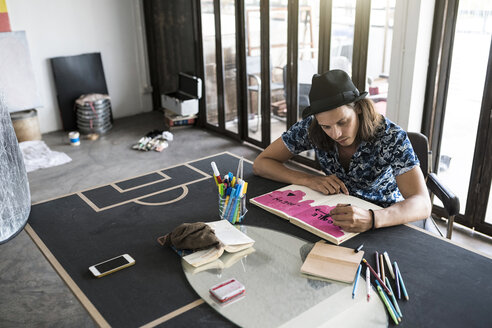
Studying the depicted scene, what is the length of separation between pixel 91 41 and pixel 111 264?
4.79 metres

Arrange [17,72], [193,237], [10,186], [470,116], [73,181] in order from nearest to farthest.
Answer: [193,237], [10,186], [470,116], [73,181], [17,72]

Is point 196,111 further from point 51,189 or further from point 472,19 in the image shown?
point 472,19

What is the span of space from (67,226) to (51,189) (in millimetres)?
2452

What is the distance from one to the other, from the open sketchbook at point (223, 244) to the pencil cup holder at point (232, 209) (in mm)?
47

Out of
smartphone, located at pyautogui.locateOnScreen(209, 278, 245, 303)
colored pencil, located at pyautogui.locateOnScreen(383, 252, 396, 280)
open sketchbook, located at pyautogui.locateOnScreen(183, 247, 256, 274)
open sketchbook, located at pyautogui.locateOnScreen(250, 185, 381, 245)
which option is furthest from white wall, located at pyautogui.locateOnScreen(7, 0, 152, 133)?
colored pencil, located at pyautogui.locateOnScreen(383, 252, 396, 280)

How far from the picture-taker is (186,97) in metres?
5.43

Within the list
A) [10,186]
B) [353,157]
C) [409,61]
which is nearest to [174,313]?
[353,157]

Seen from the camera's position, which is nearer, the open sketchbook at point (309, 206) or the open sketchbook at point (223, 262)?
the open sketchbook at point (223, 262)

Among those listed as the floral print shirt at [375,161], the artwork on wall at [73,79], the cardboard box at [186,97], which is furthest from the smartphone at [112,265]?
the artwork on wall at [73,79]

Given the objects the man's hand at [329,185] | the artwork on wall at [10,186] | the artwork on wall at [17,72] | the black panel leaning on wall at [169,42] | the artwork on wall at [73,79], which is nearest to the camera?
the man's hand at [329,185]

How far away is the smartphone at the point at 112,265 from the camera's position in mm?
1412

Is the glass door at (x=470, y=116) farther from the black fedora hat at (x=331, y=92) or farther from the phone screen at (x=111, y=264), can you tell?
the phone screen at (x=111, y=264)

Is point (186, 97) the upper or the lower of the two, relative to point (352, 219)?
lower

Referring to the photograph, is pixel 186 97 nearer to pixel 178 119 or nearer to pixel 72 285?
pixel 178 119
